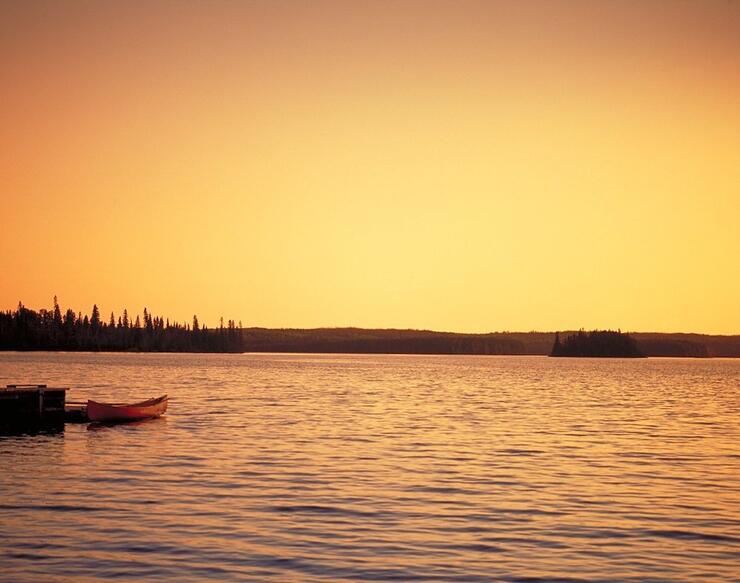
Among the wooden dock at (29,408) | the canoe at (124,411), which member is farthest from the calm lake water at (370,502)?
the wooden dock at (29,408)

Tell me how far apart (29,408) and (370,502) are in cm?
3724

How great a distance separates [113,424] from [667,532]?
48.3 m

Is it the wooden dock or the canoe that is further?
the canoe

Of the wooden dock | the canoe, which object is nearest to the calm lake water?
the canoe

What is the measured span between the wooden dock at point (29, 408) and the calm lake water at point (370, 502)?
2.22 metres

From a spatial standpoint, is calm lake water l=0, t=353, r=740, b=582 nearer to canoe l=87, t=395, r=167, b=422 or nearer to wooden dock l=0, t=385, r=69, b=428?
canoe l=87, t=395, r=167, b=422

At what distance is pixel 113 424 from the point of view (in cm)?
6825

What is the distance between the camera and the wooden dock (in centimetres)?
6197

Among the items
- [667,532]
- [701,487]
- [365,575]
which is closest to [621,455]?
[701,487]

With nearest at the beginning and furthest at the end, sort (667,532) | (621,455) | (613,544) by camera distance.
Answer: (613,544) → (667,532) → (621,455)

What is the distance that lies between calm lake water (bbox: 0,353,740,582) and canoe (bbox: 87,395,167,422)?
5.02 ft

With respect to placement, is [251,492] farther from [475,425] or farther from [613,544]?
[475,425]

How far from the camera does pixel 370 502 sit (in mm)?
33312

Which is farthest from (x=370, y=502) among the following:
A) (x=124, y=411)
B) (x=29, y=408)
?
(x=124, y=411)
